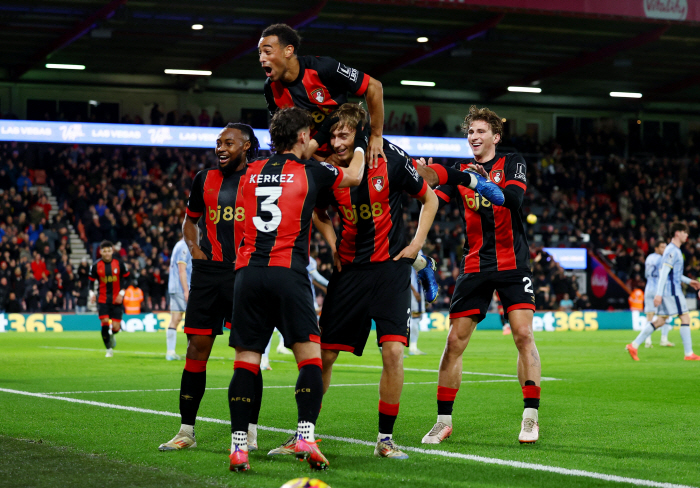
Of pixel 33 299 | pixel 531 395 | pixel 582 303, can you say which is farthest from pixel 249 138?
pixel 582 303

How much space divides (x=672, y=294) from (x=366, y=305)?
1200 cm

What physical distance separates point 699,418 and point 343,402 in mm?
3240

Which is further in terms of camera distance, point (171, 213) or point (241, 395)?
point (171, 213)

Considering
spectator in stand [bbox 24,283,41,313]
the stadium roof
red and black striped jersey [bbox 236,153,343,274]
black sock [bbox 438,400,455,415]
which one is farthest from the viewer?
the stadium roof

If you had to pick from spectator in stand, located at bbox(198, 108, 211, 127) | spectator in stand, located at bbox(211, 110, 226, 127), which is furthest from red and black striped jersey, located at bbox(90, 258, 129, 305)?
spectator in stand, located at bbox(211, 110, 226, 127)

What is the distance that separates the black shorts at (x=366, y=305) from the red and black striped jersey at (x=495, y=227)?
3.06 ft

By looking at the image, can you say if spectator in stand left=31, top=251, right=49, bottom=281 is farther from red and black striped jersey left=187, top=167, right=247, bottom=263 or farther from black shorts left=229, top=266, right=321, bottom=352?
black shorts left=229, top=266, right=321, bottom=352

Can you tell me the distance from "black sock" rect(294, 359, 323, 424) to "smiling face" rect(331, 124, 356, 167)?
1433mm

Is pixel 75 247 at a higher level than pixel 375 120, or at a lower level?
lower

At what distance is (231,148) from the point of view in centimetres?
614

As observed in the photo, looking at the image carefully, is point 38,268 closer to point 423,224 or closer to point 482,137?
point 482,137

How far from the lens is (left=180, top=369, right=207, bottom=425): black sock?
6.04 metres

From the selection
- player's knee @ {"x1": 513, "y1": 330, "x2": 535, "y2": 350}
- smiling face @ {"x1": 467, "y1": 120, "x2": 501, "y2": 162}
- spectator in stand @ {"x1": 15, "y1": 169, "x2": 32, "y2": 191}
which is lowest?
player's knee @ {"x1": 513, "y1": 330, "x2": 535, "y2": 350}

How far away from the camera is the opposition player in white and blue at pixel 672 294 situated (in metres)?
15.1
